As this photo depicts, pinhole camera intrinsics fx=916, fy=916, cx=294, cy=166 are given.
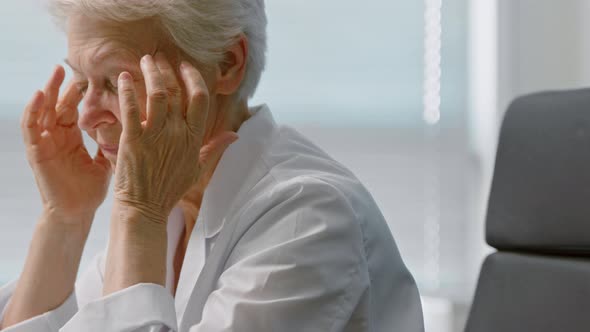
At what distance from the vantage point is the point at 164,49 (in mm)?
1521

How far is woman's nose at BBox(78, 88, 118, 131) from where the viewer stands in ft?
5.00

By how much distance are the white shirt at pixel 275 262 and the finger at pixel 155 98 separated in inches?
7.8

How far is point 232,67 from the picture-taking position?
5.24 ft

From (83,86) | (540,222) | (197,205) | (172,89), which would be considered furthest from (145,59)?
(540,222)

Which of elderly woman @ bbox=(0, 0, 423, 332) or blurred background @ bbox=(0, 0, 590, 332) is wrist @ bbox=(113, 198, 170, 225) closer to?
elderly woman @ bbox=(0, 0, 423, 332)

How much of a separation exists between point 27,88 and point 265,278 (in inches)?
78.7

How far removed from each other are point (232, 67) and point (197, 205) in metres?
0.28

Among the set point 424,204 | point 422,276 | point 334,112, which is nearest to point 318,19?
point 334,112

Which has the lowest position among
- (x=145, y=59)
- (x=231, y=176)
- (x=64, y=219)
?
(x=64, y=219)

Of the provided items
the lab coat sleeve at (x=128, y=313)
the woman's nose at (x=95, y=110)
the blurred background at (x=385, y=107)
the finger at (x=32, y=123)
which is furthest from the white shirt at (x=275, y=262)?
the blurred background at (x=385, y=107)

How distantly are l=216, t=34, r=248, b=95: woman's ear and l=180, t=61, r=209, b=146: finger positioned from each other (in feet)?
0.43

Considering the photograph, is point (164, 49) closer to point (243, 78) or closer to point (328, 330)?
point (243, 78)

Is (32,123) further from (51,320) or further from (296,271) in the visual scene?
(296,271)

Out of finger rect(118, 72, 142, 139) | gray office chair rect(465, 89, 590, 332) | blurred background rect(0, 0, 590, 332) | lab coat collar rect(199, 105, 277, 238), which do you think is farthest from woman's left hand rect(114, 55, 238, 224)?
blurred background rect(0, 0, 590, 332)
